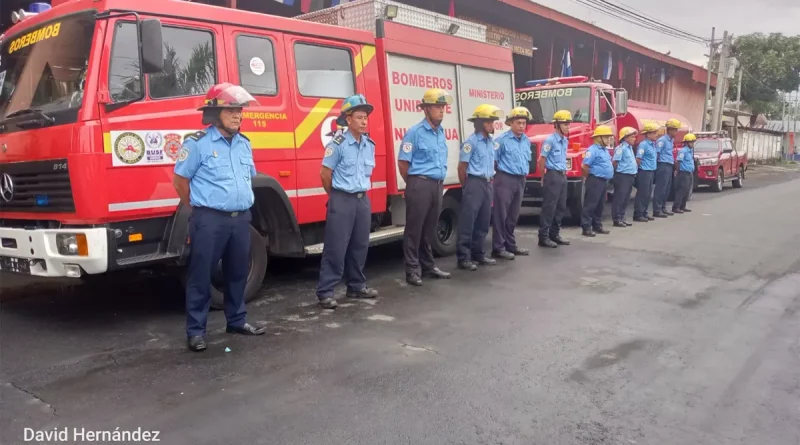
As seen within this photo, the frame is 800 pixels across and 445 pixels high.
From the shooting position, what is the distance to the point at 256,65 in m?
5.53

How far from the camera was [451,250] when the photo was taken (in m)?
8.12

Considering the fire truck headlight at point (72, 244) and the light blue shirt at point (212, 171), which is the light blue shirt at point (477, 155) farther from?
the fire truck headlight at point (72, 244)

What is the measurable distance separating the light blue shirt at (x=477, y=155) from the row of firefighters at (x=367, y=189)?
0.04 ft

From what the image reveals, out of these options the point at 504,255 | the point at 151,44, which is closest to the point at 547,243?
the point at 504,255

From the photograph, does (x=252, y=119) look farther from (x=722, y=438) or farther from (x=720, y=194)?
(x=720, y=194)

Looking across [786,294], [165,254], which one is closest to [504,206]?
[786,294]

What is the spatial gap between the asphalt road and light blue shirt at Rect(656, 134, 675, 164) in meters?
6.05

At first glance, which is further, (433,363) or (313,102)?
(313,102)

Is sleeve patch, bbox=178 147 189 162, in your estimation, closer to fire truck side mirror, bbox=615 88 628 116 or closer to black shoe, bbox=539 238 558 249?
black shoe, bbox=539 238 558 249

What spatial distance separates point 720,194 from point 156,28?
1863 cm

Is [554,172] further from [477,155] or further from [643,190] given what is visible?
[643,190]

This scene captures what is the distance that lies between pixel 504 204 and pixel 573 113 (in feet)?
16.0

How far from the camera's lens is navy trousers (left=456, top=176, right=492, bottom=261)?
23.7ft

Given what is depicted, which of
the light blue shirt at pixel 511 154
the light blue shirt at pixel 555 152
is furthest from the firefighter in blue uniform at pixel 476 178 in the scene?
the light blue shirt at pixel 555 152
